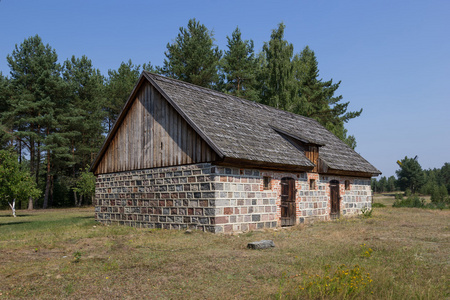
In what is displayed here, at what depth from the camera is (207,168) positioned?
519 inches

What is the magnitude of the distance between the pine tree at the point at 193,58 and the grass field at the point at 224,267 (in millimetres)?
27758

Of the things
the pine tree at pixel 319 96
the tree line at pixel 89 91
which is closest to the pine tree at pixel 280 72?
the tree line at pixel 89 91

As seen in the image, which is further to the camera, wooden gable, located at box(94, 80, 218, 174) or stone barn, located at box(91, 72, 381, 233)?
wooden gable, located at box(94, 80, 218, 174)

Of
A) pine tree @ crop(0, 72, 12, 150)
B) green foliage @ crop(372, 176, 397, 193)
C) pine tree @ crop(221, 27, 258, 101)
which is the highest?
pine tree @ crop(221, 27, 258, 101)

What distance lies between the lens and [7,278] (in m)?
7.18

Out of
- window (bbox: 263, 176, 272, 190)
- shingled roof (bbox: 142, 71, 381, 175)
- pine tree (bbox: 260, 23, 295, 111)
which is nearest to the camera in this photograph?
shingled roof (bbox: 142, 71, 381, 175)

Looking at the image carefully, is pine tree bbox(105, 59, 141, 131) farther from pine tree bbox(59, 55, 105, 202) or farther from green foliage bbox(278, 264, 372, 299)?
green foliage bbox(278, 264, 372, 299)

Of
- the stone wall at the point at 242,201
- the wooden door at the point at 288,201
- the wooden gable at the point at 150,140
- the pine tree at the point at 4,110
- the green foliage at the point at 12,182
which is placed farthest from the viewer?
the pine tree at the point at 4,110

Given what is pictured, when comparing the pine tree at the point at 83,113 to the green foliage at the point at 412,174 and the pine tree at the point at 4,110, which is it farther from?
the green foliage at the point at 412,174

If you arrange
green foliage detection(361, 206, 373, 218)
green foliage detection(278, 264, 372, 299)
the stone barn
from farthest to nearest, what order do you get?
green foliage detection(361, 206, 373, 218) < the stone barn < green foliage detection(278, 264, 372, 299)

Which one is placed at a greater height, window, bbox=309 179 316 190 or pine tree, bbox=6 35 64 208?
pine tree, bbox=6 35 64 208

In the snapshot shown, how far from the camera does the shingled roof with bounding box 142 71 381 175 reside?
13.8 meters

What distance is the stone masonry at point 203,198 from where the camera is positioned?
13.0m

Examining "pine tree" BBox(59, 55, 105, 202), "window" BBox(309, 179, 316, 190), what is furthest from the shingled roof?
"pine tree" BBox(59, 55, 105, 202)
